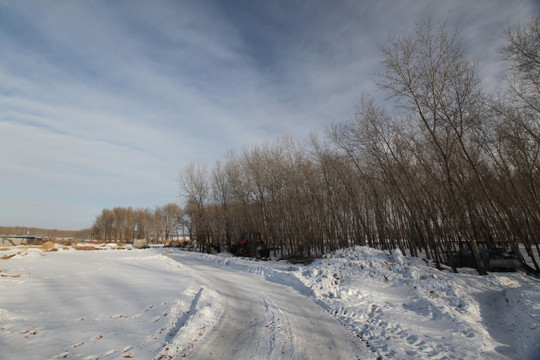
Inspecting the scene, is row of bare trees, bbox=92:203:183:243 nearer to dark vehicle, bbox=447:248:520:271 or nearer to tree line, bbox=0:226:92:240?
tree line, bbox=0:226:92:240

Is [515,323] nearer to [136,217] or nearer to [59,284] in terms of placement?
[59,284]

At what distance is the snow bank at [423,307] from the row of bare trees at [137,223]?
215 ft

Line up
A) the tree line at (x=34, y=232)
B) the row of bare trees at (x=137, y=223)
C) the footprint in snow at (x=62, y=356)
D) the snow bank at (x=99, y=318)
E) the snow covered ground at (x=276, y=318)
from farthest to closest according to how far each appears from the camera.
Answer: the tree line at (x=34, y=232)
the row of bare trees at (x=137, y=223)
the snow covered ground at (x=276, y=318)
the snow bank at (x=99, y=318)
the footprint in snow at (x=62, y=356)

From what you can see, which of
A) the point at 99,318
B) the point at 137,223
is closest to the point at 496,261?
the point at 99,318

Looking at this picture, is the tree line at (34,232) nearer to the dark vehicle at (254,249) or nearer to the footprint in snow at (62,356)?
the dark vehicle at (254,249)

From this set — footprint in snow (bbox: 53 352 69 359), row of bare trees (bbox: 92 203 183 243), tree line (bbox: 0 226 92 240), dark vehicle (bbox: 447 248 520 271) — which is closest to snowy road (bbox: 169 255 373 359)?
footprint in snow (bbox: 53 352 69 359)

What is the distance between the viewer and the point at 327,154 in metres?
19.2

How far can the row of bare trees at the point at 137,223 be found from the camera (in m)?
68.5

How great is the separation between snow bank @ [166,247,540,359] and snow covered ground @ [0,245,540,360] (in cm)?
3

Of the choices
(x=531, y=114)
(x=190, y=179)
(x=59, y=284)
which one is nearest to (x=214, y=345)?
(x=59, y=284)

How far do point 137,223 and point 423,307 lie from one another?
78.7 meters

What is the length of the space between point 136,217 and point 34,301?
240ft

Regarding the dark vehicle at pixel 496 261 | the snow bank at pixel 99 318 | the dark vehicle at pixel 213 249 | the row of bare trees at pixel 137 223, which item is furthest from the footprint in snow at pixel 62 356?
the row of bare trees at pixel 137 223

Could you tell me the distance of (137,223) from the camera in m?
70.8
